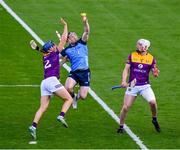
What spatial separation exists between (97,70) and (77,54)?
6.49 meters

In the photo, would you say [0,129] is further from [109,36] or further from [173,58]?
[109,36]

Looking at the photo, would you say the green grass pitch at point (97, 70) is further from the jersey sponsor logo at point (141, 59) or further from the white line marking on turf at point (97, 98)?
the jersey sponsor logo at point (141, 59)

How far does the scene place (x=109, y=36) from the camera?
3928cm

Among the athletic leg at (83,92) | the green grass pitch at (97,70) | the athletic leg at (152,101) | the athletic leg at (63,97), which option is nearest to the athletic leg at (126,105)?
the athletic leg at (152,101)

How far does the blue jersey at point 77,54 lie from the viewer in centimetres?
2747

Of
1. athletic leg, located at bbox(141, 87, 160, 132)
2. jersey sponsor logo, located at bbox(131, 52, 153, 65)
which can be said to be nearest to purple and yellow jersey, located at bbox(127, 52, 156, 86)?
jersey sponsor logo, located at bbox(131, 52, 153, 65)

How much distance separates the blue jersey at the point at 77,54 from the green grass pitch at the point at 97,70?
1517 millimetres

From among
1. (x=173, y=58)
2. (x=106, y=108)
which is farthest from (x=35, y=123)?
(x=173, y=58)

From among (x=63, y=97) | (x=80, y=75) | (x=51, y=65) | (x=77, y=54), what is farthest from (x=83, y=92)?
(x=51, y=65)

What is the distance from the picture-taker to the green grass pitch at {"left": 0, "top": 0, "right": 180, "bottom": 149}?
972 inches

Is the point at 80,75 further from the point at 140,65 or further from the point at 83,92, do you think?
the point at 140,65

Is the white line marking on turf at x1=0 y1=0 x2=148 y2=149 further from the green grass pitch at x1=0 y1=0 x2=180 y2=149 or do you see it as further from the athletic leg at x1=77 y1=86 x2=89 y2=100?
the athletic leg at x1=77 y1=86 x2=89 y2=100

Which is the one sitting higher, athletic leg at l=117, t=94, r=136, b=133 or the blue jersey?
the blue jersey

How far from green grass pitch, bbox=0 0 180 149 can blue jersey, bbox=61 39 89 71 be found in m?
1.52
